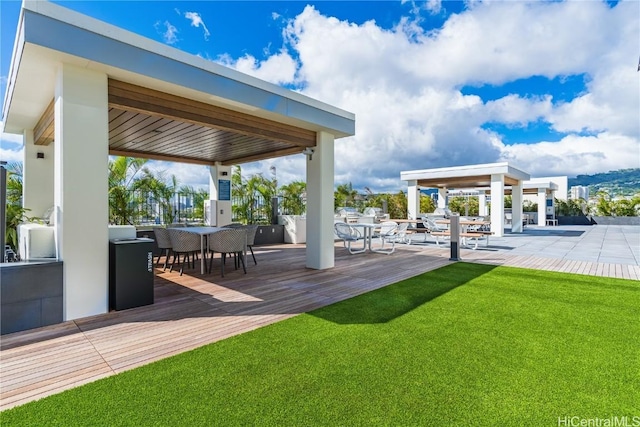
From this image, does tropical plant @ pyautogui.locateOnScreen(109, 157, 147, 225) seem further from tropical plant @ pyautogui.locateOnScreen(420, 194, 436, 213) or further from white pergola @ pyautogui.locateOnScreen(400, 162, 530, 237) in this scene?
tropical plant @ pyautogui.locateOnScreen(420, 194, 436, 213)

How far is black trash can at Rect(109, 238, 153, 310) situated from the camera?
12.5ft

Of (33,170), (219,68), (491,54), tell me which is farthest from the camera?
(491,54)

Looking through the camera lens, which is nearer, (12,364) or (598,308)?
(12,364)

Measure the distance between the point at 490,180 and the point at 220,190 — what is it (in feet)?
45.3

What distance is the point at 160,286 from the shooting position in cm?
509

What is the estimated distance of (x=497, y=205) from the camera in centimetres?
1448

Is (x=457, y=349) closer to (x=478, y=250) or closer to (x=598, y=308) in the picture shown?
(x=598, y=308)

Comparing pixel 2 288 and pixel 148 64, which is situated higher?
pixel 148 64

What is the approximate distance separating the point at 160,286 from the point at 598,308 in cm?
629

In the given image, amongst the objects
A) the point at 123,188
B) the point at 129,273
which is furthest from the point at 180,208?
the point at 129,273

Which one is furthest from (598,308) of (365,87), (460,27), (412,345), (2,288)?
(365,87)

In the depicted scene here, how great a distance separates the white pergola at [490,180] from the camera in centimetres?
1435

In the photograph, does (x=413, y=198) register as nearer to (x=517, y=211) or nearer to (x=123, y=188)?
(x=517, y=211)

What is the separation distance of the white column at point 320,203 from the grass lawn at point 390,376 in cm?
277
